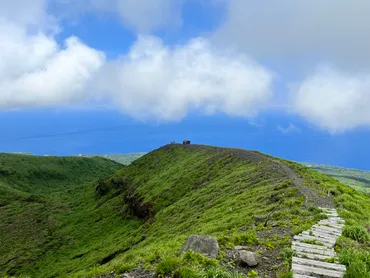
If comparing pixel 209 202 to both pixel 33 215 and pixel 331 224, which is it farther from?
pixel 33 215

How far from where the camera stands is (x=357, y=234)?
57.2 feet

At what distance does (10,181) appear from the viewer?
554 ft

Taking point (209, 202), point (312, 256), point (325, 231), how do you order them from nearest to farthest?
point (312, 256)
point (325, 231)
point (209, 202)

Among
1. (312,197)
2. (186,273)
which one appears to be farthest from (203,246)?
(312,197)

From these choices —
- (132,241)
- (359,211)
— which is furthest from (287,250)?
(132,241)

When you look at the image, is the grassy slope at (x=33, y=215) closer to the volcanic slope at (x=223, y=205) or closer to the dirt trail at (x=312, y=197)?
the volcanic slope at (x=223, y=205)

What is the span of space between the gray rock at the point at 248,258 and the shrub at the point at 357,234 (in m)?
6.25

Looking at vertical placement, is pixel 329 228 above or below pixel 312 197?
below

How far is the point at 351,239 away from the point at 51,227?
91728 millimetres

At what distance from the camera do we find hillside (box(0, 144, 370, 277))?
15656mm

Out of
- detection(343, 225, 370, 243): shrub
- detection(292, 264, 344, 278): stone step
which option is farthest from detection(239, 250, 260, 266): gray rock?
detection(343, 225, 370, 243): shrub

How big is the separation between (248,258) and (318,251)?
11.0ft

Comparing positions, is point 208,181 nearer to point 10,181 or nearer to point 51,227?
point 51,227

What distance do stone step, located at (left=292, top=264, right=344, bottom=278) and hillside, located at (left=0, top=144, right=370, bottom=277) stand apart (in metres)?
0.50
